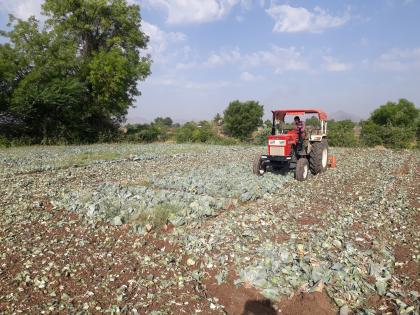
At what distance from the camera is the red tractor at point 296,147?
35.5 ft

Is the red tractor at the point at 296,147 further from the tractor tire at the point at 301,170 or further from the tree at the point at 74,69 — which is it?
the tree at the point at 74,69

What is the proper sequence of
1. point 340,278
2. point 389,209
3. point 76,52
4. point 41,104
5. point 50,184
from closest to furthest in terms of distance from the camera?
point 340,278, point 389,209, point 50,184, point 41,104, point 76,52

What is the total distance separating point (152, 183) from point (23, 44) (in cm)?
2182

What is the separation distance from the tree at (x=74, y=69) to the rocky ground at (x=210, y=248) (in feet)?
53.9

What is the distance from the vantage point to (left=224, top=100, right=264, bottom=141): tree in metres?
51.0

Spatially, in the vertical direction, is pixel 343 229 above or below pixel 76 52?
below

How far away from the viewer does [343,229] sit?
6.39 m

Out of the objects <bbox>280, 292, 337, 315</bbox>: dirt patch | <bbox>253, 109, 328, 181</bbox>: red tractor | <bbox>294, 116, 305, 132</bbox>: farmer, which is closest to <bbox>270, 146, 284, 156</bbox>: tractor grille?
<bbox>253, 109, 328, 181</bbox>: red tractor

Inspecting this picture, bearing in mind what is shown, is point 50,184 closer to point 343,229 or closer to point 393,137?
point 343,229

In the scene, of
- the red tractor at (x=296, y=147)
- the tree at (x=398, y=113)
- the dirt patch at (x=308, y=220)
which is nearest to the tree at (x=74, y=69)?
the red tractor at (x=296, y=147)

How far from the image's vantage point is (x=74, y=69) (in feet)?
89.5

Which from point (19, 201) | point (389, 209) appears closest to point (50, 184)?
point (19, 201)

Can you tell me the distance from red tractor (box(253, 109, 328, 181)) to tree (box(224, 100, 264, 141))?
126ft

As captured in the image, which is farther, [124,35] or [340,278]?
[124,35]
